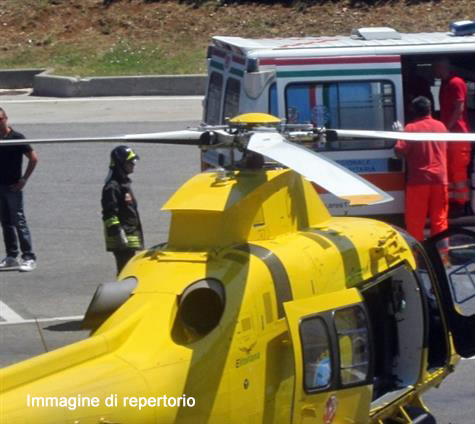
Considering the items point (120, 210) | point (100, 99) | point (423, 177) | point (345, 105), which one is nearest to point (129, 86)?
point (100, 99)

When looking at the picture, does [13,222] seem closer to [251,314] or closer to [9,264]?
[9,264]

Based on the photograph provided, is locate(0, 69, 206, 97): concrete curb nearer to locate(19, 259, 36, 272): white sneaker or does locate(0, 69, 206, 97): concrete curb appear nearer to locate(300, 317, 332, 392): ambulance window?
locate(19, 259, 36, 272): white sneaker

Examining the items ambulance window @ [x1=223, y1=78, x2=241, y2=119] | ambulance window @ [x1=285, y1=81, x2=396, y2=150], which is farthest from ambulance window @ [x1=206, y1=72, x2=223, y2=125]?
ambulance window @ [x1=285, y1=81, x2=396, y2=150]

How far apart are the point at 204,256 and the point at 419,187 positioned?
6566mm

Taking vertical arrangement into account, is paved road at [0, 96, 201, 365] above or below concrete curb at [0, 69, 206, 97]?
below

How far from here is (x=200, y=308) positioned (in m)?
5.69

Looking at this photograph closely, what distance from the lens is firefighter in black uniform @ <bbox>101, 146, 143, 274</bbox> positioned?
1064 centimetres

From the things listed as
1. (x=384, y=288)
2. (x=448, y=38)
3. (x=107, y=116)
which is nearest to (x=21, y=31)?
(x=107, y=116)

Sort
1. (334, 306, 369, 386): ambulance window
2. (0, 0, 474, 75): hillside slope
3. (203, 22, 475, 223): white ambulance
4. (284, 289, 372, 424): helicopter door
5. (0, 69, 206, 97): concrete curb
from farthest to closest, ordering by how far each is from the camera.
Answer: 1. (0, 0, 474, 75): hillside slope
2. (0, 69, 206, 97): concrete curb
3. (203, 22, 475, 223): white ambulance
4. (334, 306, 369, 386): ambulance window
5. (284, 289, 372, 424): helicopter door

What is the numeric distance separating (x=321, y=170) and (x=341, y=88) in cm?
704

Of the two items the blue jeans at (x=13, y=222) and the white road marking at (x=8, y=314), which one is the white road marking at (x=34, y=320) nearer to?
the white road marking at (x=8, y=314)

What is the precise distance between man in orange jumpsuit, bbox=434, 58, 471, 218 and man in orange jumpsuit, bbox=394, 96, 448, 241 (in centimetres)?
47

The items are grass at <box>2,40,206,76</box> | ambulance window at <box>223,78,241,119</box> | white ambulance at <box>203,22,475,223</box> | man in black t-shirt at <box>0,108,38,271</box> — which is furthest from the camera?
grass at <box>2,40,206,76</box>

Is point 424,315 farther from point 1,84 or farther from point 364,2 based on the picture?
point 364,2
